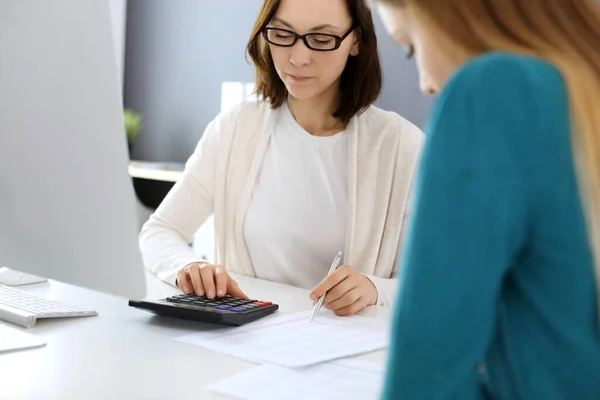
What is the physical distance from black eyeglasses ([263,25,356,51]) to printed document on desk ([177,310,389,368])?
67 centimetres

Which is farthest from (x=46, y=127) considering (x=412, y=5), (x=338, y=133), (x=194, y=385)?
(x=338, y=133)

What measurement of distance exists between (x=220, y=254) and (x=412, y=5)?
128 cm

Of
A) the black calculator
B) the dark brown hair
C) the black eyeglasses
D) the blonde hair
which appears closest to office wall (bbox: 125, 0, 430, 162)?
the dark brown hair

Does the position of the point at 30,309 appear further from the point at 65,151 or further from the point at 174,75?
the point at 174,75

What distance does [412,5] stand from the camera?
58 cm

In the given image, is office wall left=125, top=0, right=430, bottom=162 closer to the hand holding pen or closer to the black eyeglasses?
the black eyeglasses

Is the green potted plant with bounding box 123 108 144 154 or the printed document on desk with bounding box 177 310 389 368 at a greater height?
the printed document on desk with bounding box 177 310 389 368

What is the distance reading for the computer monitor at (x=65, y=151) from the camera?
79 cm

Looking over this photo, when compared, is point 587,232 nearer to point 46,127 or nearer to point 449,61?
point 449,61

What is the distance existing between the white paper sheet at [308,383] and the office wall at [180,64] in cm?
284

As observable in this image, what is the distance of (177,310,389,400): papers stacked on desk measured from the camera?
2.71 feet

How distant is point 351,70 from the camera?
174cm

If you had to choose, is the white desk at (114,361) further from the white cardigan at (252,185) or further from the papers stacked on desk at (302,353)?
the white cardigan at (252,185)

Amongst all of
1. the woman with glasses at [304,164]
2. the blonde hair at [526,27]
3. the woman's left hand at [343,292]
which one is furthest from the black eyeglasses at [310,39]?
the blonde hair at [526,27]
